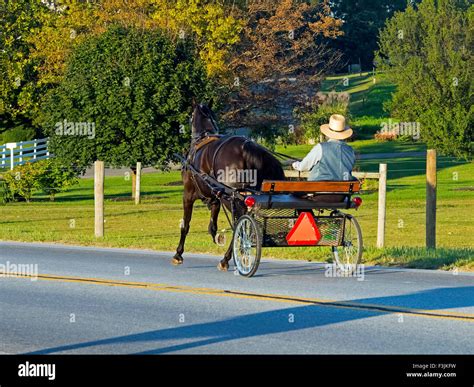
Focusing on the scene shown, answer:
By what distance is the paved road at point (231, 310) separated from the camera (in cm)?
1028

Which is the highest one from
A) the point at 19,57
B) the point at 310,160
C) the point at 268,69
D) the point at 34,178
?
the point at 19,57

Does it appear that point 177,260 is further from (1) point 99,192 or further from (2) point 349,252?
(1) point 99,192

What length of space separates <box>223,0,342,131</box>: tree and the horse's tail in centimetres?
3304

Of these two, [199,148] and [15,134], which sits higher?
[15,134]

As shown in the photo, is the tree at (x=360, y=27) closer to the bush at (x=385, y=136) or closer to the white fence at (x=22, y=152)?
the bush at (x=385, y=136)

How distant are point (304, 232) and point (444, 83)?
32797 millimetres

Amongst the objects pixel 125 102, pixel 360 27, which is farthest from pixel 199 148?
pixel 360 27

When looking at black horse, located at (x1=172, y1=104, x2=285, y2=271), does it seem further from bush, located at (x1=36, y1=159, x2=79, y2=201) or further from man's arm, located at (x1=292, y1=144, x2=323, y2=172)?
bush, located at (x1=36, y1=159, x2=79, y2=201)

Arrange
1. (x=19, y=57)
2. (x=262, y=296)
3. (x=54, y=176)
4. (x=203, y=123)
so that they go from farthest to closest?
1. (x=19, y=57)
2. (x=54, y=176)
3. (x=203, y=123)
4. (x=262, y=296)

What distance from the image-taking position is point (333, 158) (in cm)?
1555

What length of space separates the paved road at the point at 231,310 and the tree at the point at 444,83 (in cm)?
2894

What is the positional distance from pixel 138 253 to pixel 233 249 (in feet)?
15.8
